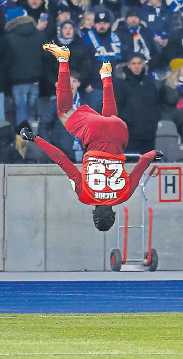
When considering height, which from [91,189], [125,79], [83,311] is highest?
[125,79]

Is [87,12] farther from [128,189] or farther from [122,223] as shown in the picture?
[128,189]

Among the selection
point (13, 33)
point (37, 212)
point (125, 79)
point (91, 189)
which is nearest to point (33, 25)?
point (13, 33)

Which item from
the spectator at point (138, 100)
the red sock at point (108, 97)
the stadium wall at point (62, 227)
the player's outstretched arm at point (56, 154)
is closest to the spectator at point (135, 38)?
the spectator at point (138, 100)

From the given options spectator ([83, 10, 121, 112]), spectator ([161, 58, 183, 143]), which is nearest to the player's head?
spectator ([83, 10, 121, 112])

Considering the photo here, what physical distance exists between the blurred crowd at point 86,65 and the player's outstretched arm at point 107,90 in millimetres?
6250

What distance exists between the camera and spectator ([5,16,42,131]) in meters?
21.9

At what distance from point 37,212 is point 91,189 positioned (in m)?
7.07

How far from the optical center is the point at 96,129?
15.5 m

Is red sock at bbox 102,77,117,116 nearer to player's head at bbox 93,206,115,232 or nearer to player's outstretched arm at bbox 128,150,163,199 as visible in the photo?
player's outstretched arm at bbox 128,150,163,199

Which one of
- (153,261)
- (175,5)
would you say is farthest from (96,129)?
(175,5)

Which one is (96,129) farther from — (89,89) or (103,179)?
(89,89)

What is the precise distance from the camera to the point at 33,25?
21969 mm

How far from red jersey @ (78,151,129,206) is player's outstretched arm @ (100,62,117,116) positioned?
51 cm

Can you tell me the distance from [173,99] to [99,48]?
1555 millimetres
